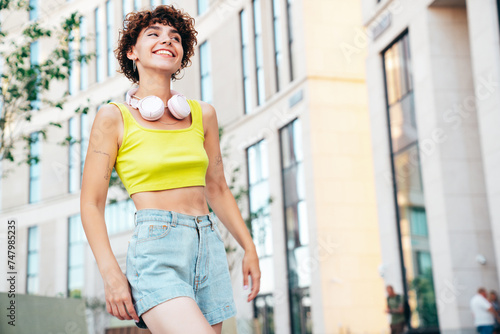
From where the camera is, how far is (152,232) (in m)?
2.56

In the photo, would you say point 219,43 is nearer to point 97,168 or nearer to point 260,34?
point 260,34

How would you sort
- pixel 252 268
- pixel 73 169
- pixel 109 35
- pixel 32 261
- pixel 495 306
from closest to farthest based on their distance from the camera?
1. pixel 252 268
2. pixel 495 306
3. pixel 109 35
4. pixel 73 169
5. pixel 32 261

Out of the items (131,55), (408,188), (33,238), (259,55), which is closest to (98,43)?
(33,238)

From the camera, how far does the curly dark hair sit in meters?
3.02

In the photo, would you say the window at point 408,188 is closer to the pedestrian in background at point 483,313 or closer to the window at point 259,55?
the pedestrian in background at point 483,313

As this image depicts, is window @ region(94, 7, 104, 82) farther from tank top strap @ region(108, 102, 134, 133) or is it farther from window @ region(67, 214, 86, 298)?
tank top strap @ region(108, 102, 134, 133)

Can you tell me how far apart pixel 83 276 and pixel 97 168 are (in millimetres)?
42398

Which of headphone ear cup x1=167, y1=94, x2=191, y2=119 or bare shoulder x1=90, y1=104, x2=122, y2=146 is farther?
headphone ear cup x1=167, y1=94, x2=191, y2=119

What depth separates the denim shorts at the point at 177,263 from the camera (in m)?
2.47

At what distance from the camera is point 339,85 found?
26.9 metres

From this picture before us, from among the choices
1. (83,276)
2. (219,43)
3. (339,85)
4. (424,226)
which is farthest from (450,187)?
(83,276)

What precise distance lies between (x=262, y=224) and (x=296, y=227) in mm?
1397

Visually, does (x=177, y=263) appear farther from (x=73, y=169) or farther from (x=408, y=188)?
(x=73, y=169)

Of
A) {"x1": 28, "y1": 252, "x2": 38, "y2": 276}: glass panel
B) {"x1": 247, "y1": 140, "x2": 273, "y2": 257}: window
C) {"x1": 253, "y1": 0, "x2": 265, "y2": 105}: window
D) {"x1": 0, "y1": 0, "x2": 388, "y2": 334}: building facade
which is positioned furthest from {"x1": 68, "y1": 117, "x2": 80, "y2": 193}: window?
{"x1": 253, "y1": 0, "x2": 265, "y2": 105}: window
